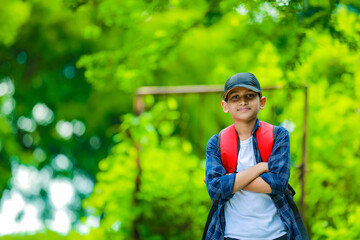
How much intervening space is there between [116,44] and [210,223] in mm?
8686

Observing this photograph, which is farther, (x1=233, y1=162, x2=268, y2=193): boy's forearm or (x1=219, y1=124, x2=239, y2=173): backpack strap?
(x1=219, y1=124, x2=239, y2=173): backpack strap

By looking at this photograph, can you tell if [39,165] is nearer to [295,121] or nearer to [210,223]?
[295,121]

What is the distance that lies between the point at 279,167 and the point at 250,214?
26cm

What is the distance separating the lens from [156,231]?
4.74 metres

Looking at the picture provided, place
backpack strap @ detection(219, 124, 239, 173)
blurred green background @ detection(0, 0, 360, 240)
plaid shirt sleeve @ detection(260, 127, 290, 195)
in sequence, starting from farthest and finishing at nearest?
1. blurred green background @ detection(0, 0, 360, 240)
2. backpack strap @ detection(219, 124, 239, 173)
3. plaid shirt sleeve @ detection(260, 127, 290, 195)

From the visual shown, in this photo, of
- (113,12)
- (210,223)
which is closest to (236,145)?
(210,223)

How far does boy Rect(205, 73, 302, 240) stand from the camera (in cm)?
211

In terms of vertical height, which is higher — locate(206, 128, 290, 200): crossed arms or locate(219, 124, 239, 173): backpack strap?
locate(219, 124, 239, 173): backpack strap

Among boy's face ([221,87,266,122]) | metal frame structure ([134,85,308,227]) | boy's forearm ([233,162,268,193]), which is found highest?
metal frame structure ([134,85,308,227])

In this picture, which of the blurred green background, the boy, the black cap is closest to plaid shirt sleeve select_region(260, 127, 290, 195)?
the boy

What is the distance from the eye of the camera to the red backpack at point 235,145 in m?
2.18

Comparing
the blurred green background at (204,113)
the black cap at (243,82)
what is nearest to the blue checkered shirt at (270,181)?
the black cap at (243,82)

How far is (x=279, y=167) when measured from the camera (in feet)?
6.92

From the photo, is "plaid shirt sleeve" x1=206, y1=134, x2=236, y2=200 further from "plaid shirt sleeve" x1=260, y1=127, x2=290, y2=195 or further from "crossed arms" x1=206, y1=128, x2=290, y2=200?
"plaid shirt sleeve" x1=260, y1=127, x2=290, y2=195
